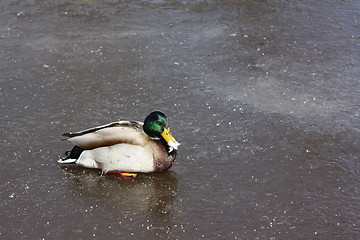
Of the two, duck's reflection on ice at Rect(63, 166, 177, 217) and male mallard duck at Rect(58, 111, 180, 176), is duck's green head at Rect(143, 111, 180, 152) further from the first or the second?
duck's reflection on ice at Rect(63, 166, 177, 217)

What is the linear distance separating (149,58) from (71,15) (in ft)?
7.78

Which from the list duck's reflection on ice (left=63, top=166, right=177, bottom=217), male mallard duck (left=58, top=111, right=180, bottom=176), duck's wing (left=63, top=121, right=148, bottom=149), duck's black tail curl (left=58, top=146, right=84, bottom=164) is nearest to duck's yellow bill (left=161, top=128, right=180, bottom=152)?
male mallard duck (left=58, top=111, right=180, bottom=176)

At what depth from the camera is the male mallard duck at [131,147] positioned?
512 centimetres

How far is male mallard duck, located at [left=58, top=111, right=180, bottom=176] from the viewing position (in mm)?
5121

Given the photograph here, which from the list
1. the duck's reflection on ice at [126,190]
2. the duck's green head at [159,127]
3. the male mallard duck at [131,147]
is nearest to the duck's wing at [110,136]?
the male mallard duck at [131,147]

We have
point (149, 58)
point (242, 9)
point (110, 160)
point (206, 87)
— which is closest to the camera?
point (110, 160)

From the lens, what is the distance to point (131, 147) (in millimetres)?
5129

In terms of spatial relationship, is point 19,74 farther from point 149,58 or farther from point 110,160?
point 110,160

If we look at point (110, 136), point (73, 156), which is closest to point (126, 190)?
point (110, 136)

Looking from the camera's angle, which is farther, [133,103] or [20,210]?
[133,103]

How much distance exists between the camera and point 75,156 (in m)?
5.24

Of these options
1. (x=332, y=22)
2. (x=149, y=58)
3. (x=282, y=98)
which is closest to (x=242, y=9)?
(x=332, y=22)

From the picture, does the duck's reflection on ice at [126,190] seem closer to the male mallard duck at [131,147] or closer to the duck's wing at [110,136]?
the male mallard duck at [131,147]

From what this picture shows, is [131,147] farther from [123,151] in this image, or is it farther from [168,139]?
[168,139]
